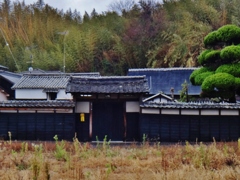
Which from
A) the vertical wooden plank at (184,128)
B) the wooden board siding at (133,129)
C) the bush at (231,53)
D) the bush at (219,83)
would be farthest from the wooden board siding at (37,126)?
the bush at (231,53)

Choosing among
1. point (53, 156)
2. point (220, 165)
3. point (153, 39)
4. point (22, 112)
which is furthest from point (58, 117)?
point (153, 39)

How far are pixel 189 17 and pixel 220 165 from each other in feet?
69.5

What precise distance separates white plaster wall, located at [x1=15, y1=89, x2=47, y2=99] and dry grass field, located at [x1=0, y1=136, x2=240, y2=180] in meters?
12.1

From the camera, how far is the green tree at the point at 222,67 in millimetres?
13312

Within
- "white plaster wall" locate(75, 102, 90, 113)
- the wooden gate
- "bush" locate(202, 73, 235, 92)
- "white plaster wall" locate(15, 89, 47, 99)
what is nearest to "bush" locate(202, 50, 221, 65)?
Result: "bush" locate(202, 73, 235, 92)

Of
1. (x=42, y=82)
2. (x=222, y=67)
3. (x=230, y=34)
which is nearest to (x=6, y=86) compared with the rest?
(x=42, y=82)

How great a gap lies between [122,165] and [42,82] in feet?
52.4

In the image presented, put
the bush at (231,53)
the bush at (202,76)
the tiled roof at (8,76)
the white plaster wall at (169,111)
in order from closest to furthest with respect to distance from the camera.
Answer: the white plaster wall at (169,111)
the bush at (231,53)
the bush at (202,76)
the tiled roof at (8,76)

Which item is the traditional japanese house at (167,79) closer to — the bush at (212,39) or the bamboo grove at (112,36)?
the bamboo grove at (112,36)

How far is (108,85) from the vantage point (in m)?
14.4

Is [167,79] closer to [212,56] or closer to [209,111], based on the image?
[212,56]

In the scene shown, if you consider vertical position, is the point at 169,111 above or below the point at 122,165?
above

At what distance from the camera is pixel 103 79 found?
15.0 metres

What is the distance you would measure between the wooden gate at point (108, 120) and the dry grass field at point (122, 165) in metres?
4.18
